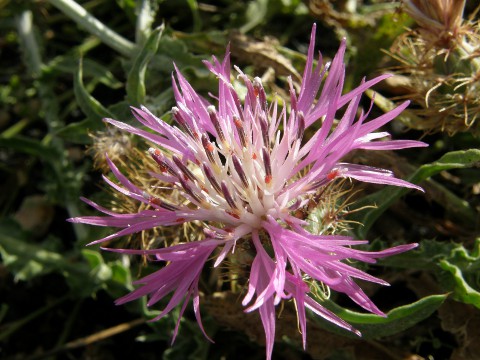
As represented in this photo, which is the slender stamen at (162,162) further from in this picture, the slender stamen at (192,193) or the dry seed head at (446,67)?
the dry seed head at (446,67)

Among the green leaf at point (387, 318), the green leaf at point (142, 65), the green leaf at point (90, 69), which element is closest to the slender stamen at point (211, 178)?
the green leaf at point (387, 318)

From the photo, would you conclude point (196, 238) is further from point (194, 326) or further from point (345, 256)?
point (345, 256)

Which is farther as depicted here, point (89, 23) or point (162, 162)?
point (89, 23)

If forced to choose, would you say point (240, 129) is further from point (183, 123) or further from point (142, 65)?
point (142, 65)

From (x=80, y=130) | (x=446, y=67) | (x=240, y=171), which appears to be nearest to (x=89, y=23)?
(x=80, y=130)

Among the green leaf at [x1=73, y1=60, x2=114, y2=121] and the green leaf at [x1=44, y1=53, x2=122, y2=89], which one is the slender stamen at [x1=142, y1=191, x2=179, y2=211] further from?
the green leaf at [x1=44, y1=53, x2=122, y2=89]

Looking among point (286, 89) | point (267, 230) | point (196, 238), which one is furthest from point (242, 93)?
point (267, 230)
